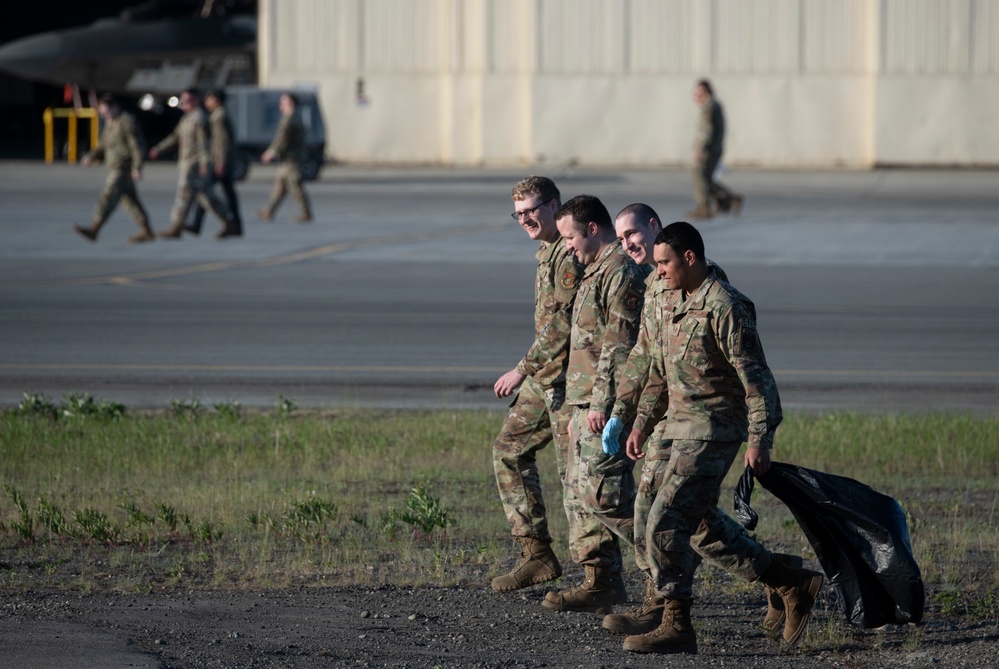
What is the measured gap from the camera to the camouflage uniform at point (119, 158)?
19.3 metres

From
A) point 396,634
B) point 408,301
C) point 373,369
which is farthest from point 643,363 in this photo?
point 408,301

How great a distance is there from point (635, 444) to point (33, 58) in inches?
1519

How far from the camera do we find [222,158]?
20.6m

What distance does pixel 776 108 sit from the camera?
38969 mm

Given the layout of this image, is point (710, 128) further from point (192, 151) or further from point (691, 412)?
point (691, 412)

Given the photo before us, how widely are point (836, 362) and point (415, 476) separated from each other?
5183 mm

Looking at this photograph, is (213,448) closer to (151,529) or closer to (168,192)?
(151,529)

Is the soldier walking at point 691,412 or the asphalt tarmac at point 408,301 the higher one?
the soldier walking at point 691,412

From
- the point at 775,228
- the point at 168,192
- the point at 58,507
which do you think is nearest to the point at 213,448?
the point at 58,507

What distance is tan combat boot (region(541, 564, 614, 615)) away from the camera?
5.88 m

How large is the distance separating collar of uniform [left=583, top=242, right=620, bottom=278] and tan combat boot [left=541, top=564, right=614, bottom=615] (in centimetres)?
125

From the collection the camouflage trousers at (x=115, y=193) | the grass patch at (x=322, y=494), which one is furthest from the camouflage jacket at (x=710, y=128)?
the grass patch at (x=322, y=494)

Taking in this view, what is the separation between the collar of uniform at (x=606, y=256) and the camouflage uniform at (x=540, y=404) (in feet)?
0.74

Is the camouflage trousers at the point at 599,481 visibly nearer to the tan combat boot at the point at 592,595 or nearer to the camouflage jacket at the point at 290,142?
the tan combat boot at the point at 592,595
